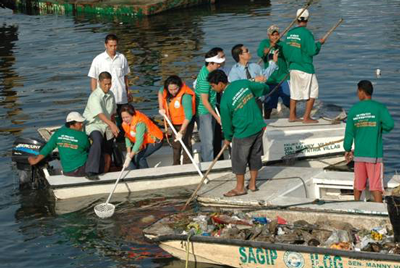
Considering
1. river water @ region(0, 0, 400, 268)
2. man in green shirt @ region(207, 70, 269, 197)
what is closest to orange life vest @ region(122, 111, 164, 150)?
river water @ region(0, 0, 400, 268)

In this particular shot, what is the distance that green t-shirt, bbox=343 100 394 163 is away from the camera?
1148 cm

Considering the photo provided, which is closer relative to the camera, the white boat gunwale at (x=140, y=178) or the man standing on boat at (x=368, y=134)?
the man standing on boat at (x=368, y=134)

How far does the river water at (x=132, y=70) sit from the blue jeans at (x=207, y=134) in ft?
2.65

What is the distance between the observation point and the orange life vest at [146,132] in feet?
45.5

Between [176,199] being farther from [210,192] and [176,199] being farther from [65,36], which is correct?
[65,36]

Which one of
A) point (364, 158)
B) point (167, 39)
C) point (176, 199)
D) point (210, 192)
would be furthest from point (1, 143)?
point (167, 39)

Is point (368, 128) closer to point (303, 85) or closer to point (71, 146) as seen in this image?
point (303, 85)

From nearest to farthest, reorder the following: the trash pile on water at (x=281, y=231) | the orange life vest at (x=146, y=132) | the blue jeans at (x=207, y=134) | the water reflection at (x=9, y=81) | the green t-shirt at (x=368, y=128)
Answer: the trash pile on water at (x=281, y=231)
the green t-shirt at (x=368, y=128)
the orange life vest at (x=146, y=132)
the blue jeans at (x=207, y=134)
the water reflection at (x=9, y=81)

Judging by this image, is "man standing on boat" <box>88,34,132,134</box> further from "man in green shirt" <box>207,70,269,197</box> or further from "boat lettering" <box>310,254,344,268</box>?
"boat lettering" <box>310,254,344,268</box>

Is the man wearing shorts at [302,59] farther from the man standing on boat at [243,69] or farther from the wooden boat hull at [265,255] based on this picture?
the wooden boat hull at [265,255]

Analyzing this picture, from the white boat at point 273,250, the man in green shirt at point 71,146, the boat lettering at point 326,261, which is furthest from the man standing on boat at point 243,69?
the boat lettering at point 326,261

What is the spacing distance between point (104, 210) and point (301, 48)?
15.2ft

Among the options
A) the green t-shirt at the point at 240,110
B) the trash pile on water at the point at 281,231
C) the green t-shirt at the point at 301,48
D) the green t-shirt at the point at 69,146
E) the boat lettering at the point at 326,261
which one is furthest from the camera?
the green t-shirt at the point at 301,48

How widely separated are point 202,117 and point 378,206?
403cm
